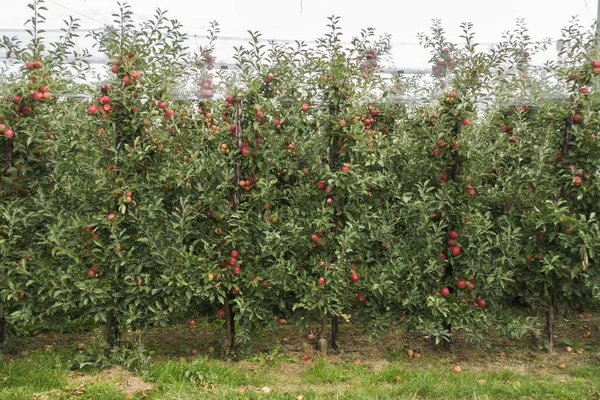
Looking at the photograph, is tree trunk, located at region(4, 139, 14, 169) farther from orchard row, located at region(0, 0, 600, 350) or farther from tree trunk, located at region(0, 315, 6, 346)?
tree trunk, located at region(0, 315, 6, 346)

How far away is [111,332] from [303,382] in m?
1.53

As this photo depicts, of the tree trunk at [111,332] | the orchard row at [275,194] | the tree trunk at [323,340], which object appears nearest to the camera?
the orchard row at [275,194]

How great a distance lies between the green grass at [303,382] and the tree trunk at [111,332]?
29 cm

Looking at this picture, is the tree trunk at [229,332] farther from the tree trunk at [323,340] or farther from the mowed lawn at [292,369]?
the tree trunk at [323,340]

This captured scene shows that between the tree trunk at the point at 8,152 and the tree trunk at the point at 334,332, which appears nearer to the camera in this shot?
the tree trunk at the point at 8,152

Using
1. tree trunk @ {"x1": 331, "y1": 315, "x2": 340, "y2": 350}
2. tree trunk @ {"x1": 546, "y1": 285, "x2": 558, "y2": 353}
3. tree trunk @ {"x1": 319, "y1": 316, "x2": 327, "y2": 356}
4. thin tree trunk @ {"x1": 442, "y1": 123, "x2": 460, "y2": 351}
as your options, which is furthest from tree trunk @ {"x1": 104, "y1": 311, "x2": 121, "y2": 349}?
tree trunk @ {"x1": 546, "y1": 285, "x2": 558, "y2": 353}

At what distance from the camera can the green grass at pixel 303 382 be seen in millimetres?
3375

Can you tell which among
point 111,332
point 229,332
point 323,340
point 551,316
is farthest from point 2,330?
point 551,316

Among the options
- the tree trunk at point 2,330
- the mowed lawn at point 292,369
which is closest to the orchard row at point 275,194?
the tree trunk at point 2,330

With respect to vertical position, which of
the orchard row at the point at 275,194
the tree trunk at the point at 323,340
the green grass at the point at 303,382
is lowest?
the green grass at the point at 303,382

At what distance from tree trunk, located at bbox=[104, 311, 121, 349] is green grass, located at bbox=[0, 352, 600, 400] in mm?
290

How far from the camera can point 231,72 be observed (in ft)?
13.5

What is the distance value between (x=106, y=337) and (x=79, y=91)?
1868 millimetres

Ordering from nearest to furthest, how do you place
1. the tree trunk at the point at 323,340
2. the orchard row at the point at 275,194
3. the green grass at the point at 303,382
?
1. the green grass at the point at 303,382
2. the orchard row at the point at 275,194
3. the tree trunk at the point at 323,340
